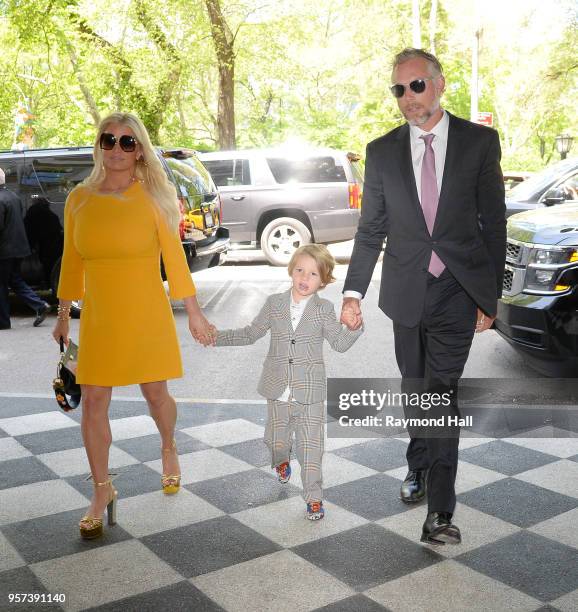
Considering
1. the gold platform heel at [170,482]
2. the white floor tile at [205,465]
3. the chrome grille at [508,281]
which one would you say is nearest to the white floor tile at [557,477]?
the white floor tile at [205,465]

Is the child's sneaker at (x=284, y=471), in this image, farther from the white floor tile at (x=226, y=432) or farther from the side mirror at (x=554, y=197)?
the side mirror at (x=554, y=197)

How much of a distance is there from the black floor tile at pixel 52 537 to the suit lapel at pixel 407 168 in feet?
6.30

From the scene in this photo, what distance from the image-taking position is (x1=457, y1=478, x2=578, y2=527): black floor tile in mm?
4027

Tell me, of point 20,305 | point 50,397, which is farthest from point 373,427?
point 20,305

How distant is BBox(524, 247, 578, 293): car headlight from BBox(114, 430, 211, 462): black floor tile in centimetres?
281

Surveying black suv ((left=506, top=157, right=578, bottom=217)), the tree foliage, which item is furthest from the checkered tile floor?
the tree foliage

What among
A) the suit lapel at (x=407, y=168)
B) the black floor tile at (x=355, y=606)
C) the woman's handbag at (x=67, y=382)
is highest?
the suit lapel at (x=407, y=168)

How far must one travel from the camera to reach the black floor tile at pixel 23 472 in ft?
15.0

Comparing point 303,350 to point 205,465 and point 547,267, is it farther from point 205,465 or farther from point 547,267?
point 547,267

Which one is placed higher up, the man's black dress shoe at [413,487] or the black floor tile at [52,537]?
the man's black dress shoe at [413,487]

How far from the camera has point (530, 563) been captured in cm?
352

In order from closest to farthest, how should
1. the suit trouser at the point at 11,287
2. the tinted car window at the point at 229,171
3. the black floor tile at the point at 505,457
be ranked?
the black floor tile at the point at 505,457 → the suit trouser at the point at 11,287 → the tinted car window at the point at 229,171

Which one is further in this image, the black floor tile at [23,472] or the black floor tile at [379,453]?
the black floor tile at [379,453]

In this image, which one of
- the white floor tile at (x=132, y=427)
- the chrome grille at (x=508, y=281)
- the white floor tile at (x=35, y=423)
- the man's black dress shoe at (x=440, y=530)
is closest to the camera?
the man's black dress shoe at (x=440, y=530)
